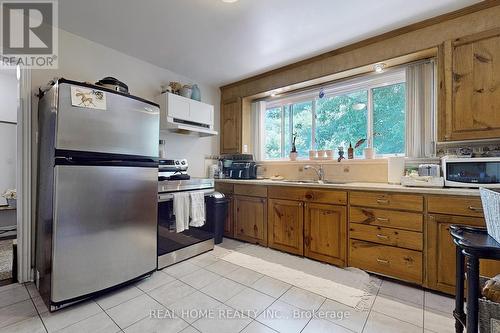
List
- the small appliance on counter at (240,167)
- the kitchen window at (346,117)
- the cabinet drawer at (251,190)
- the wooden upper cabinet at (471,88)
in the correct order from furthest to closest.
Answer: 1. the small appliance on counter at (240,167)
2. the cabinet drawer at (251,190)
3. the kitchen window at (346,117)
4. the wooden upper cabinet at (471,88)

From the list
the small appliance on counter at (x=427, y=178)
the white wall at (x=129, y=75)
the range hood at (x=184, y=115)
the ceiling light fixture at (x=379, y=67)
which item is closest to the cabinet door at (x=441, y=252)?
the small appliance on counter at (x=427, y=178)

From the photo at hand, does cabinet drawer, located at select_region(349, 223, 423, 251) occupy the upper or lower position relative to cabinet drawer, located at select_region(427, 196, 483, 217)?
lower

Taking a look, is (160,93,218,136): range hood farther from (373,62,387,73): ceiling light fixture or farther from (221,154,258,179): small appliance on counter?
(373,62,387,73): ceiling light fixture


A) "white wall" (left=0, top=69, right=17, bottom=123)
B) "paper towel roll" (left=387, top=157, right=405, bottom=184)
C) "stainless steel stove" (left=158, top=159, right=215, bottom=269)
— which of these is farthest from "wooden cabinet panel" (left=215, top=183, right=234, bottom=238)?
"white wall" (left=0, top=69, right=17, bottom=123)

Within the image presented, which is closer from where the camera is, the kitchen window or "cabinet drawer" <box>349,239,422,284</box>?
"cabinet drawer" <box>349,239,422,284</box>

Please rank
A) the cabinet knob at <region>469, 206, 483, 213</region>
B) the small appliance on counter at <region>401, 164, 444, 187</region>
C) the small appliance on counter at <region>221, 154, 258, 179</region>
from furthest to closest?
the small appliance on counter at <region>221, 154, 258, 179</region>, the small appliance on counter at <region>401, 164, 444, 187</region>, the cabinet knob at <region>469, 206, 483, 213</region>

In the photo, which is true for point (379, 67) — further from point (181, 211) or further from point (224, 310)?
point (224, 310)

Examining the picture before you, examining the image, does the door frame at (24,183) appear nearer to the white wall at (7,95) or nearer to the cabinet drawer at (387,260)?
the white wall at (7,95)

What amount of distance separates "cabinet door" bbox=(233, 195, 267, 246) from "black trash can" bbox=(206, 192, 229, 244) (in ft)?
0.66

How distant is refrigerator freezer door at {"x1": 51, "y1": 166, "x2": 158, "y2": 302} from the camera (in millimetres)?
1599

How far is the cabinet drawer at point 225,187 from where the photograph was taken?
3356mm

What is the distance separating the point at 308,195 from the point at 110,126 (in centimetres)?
202

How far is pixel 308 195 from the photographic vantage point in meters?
2.57

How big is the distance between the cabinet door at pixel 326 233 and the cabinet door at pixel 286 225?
8 centimetres
